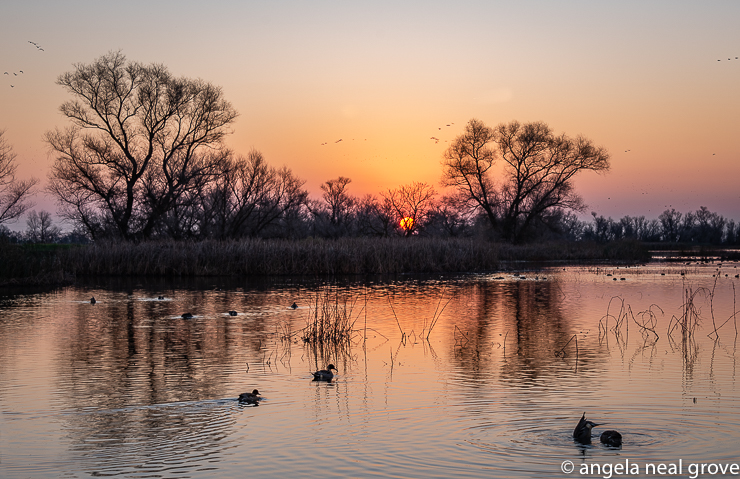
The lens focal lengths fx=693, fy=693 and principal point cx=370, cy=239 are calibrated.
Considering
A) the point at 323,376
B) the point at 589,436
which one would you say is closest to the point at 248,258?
the point at 323,376

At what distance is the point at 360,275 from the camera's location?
37219mm

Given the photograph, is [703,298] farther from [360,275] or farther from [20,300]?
[20,300]

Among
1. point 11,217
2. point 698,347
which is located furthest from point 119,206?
point 698,347

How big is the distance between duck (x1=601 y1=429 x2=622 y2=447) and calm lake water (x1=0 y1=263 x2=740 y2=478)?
80mm

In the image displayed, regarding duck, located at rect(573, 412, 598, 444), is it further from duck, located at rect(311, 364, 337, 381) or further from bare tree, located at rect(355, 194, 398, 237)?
bare tree, located at rect(355, 194, 398, 237)

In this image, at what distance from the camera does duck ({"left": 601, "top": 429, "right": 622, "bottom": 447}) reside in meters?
6.59

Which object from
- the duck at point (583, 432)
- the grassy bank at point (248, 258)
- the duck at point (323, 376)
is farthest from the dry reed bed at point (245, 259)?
the duck at point (583, 432)

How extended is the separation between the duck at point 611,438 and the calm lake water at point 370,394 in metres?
0.08

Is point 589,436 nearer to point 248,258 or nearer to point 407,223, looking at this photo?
point 248,258

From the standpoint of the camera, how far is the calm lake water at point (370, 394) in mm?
6438

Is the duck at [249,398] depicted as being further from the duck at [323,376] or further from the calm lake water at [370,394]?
the duck at [323,376]

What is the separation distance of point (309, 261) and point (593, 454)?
3184cm

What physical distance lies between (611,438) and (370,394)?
11.4 feet

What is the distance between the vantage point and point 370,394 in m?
9.20
